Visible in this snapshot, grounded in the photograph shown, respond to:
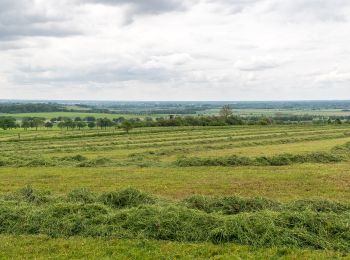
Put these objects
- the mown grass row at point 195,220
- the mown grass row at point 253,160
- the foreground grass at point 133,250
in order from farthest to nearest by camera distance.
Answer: the mown grass row at point 253,160 → the mown grass row at point 195,220 → the foreground grass at point 133,250

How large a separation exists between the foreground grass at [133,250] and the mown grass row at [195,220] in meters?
0.39

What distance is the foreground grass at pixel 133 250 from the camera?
9.74 meters

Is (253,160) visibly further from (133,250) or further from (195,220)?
(133,250)

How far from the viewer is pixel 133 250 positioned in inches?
401

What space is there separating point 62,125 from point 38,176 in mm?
78698

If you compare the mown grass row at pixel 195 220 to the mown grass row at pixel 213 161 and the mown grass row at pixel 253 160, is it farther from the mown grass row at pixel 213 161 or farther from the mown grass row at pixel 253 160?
the mown grass row at pixel 213 161

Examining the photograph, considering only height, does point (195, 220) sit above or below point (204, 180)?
above

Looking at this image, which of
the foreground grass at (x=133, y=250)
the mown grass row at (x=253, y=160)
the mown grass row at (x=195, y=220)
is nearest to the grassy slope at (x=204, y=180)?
the mown grass row at (x=253, y=160)

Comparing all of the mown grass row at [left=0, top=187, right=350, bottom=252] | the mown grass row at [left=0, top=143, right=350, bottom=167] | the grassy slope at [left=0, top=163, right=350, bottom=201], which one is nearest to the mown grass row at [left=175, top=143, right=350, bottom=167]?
the mown grass row at [left=0, top=143, right=350, bottom=167]

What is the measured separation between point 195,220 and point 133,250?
213 centimetres

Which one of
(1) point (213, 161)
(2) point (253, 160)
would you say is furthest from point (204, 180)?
(2) point (253, 160)

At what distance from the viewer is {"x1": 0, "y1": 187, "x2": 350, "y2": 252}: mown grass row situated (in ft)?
34.9

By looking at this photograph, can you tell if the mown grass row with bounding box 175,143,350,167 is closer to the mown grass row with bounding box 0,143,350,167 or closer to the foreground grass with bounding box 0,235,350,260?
the mown grass row with bounding box 0,143,350,167

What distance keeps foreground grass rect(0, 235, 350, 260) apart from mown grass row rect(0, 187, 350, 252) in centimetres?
39
